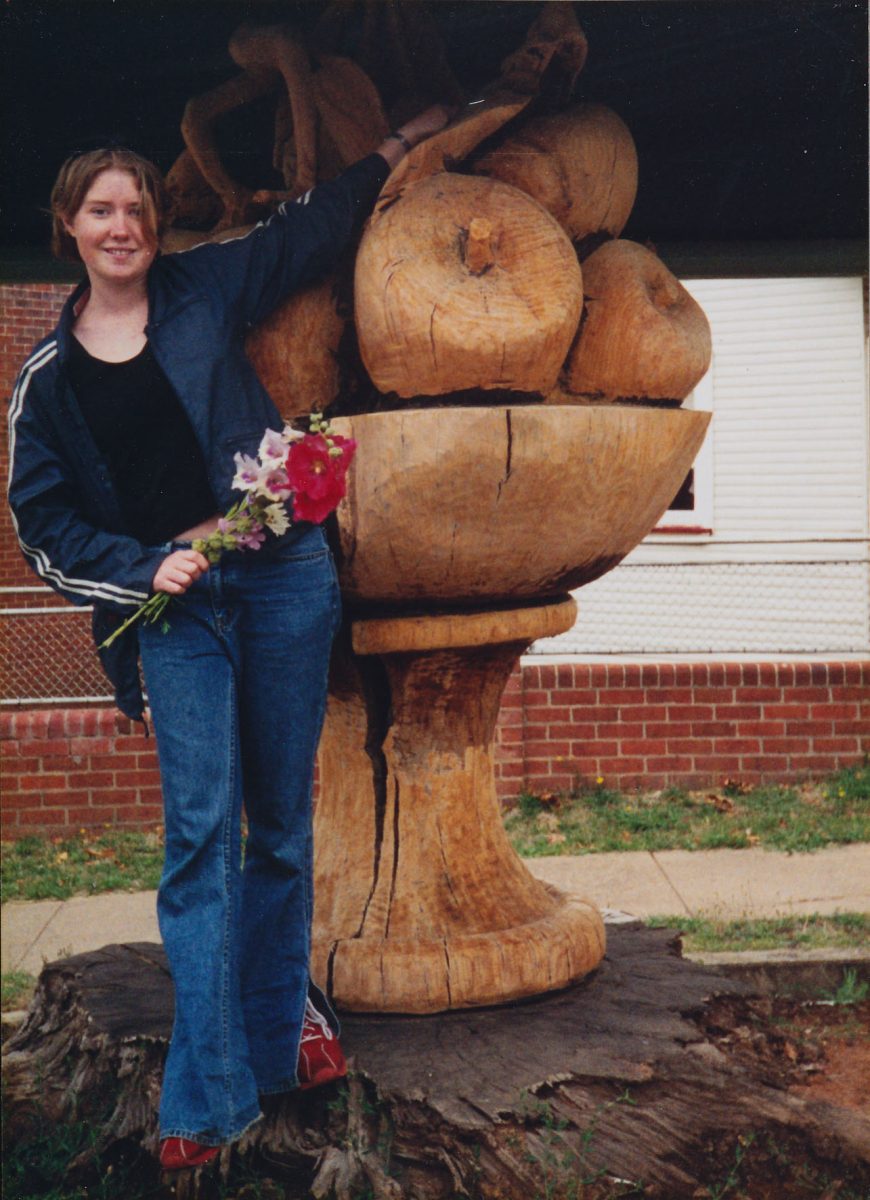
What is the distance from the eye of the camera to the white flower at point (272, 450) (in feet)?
7.96

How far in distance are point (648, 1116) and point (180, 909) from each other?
97 cm

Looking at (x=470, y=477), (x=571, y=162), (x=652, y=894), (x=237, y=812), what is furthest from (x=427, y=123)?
(x=652, y=894)

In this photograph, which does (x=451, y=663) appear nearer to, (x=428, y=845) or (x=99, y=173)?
(x=428, y=845)

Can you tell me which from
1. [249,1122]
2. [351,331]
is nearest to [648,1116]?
[249,1122]

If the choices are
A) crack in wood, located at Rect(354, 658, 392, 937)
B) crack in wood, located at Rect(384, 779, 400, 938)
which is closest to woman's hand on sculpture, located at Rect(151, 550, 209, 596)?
crack in wood, located at Rect(354, 658, 392, 937)

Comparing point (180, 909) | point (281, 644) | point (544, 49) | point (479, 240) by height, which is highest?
point (544, 49)

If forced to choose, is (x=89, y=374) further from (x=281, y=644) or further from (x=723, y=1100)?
(x=723, y=1100)

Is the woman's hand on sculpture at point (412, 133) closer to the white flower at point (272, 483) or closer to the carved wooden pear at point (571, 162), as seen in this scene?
the carved wooden pear at point (571, 162)

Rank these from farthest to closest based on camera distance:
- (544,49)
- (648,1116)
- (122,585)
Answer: (544,49) → (648,1116) → (122,585)

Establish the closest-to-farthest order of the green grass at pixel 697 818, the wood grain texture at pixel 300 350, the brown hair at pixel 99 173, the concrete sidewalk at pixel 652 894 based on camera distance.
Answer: the brown hair at pixel 99 173, the wood grain texture at pixel 300 350, the concrete sidewalk at pixel 652 894, the green grass at pixel 697 818

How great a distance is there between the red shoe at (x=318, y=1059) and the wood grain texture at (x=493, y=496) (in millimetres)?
860

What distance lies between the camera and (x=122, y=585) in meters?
2.44

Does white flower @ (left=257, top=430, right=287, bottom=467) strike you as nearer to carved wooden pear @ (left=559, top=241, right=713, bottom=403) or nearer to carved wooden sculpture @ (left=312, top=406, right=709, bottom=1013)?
carved wooden sculpture @ (left=312, top=406, right=709, bottom=1013)

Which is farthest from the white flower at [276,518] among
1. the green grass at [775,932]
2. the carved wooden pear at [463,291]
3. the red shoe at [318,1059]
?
the green grass at [775,932]
